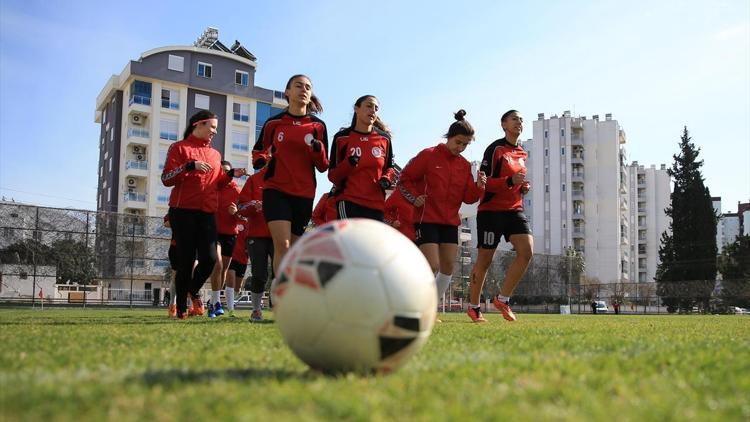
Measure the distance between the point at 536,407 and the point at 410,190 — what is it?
638 centimetres

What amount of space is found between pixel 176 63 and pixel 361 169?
56802 millimetres

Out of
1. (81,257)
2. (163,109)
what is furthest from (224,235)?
(163,109)

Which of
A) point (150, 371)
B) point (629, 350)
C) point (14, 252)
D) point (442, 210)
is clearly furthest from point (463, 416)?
point (14, 252)

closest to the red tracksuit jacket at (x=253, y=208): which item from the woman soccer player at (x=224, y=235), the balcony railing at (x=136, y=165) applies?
the woman soccer player at (x=224, y=235)

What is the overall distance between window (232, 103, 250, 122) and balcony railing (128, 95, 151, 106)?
8.24m

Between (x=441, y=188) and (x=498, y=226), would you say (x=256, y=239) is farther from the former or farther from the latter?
(x=498, y=226)

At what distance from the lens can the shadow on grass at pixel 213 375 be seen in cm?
275

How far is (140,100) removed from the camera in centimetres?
5828

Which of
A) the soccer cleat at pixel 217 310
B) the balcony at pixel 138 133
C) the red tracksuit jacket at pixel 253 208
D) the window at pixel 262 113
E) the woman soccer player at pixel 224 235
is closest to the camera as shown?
the red tracksuit jacket at pixel 253 208

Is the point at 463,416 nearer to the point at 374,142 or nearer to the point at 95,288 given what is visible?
the point at 374,142

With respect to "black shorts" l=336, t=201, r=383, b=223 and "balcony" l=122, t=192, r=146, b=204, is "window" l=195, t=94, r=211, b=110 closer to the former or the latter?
"balcony" l=122, t=192, r=146, b=204

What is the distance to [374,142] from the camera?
303 inches

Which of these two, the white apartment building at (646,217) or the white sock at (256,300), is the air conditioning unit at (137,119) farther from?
the white apartment building at (646,217)

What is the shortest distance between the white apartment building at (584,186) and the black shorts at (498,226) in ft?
280
